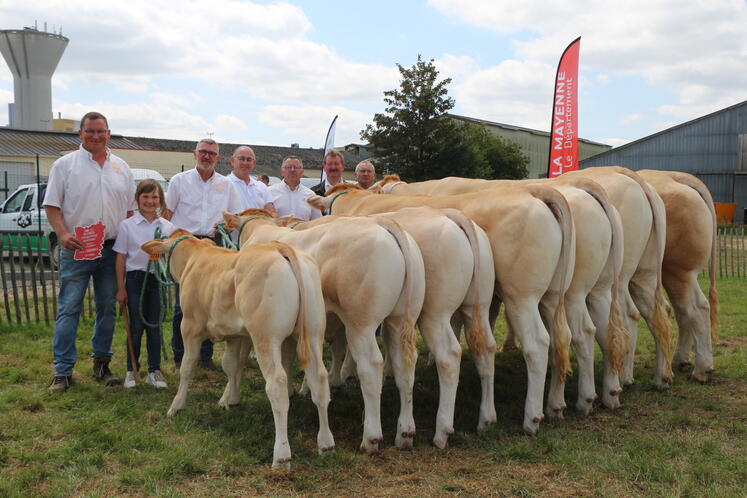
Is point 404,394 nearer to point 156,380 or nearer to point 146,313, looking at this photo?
point 156,380

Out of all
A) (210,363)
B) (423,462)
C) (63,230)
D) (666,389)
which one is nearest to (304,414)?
(423,462)

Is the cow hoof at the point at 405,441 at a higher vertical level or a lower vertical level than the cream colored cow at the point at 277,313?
lower

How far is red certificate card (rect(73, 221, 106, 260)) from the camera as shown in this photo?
618 centimetres

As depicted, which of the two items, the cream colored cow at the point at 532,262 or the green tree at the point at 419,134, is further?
the green tree at the point at 419,134

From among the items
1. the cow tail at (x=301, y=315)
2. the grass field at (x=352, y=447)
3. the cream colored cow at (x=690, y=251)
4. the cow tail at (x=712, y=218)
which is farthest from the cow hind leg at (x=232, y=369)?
the cow tail at (x=712, y=218)

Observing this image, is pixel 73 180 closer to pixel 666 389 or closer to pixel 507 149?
pixel 666 389

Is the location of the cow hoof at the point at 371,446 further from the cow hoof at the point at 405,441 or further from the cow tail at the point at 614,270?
the cow tail at the point at 614,270

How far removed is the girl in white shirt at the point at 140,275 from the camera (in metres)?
6.34

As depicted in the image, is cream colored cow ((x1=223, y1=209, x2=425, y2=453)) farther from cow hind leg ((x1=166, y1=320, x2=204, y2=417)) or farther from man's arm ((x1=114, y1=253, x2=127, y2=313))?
man's arm ((x1=114, y1=253, x2=127, y2=313))

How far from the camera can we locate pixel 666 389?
21.5 feet

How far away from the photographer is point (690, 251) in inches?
270

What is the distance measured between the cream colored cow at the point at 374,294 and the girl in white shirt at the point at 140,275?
87.9 inches

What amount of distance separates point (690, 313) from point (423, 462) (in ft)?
12.8

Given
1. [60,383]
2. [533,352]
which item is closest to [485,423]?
[533,352]
